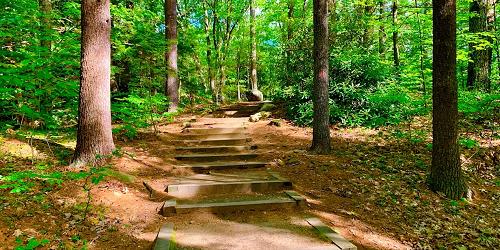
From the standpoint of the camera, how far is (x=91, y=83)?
20.1 feet

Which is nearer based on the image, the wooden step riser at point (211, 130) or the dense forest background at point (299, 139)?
the dense forest background at point (299, 139)

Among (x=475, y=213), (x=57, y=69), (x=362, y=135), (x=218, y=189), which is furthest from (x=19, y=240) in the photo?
(x=362, y=135)

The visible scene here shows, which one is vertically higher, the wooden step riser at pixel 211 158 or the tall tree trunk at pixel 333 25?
the tall tree trunk at pixel 333 25

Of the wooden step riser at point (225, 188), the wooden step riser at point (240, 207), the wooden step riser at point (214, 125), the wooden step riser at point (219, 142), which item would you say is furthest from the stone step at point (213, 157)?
the wooden step riser at point (240, 207)

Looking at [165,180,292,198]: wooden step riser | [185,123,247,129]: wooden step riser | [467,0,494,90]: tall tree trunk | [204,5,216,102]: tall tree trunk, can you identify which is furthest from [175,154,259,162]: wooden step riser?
[204,5,216,102]: tall tree trunk

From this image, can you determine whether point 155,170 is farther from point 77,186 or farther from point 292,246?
point 292,246

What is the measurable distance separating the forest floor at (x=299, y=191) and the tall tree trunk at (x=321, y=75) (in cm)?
60

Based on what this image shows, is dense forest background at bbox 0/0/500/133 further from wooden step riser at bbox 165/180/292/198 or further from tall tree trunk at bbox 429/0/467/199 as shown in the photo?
wooden step riser at bbox 165/180/292/198

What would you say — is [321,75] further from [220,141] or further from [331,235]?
[331,235]

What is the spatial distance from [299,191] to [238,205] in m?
1.43

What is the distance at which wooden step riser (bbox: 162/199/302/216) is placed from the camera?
5.09m

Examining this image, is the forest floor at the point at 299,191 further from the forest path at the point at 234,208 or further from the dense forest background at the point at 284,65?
the dense forest background at the point at 284,65

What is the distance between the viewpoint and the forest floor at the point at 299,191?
4188mm

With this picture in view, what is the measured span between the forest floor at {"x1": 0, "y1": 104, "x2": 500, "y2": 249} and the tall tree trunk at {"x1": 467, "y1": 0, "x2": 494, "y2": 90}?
314 centimetres
